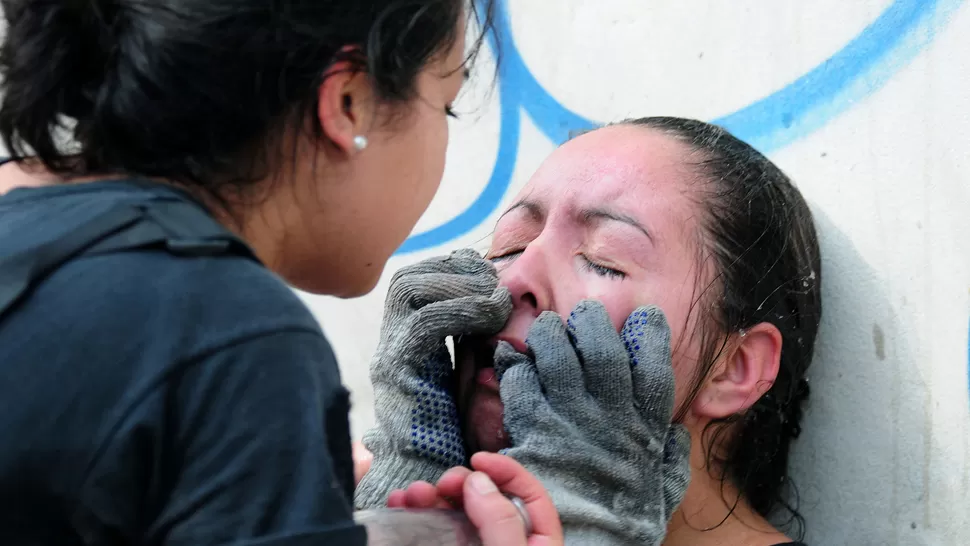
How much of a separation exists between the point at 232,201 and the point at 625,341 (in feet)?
1.46

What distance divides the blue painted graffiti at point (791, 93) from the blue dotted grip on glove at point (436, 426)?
0.37m

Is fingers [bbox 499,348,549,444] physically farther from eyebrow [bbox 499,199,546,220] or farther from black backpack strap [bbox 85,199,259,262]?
black backpack strap [bbox 85,199,259,262]

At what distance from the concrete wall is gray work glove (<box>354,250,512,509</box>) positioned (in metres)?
0.47

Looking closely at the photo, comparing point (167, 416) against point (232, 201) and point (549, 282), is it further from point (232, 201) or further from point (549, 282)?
point (549, 282)

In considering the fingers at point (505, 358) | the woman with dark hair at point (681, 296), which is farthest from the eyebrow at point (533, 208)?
the fingers at point (505, 358)

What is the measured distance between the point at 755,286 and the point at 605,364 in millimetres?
254

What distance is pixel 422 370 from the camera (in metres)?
0.95

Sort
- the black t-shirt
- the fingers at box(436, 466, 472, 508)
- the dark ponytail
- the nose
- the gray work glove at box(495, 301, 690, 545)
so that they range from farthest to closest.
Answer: the nose < the gray work glove at box(495, 301, 690, 545) < the fingers at box(436, 466, 472, 508) < the dark ponytail < the black t-shirt

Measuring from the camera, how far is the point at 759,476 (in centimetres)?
115

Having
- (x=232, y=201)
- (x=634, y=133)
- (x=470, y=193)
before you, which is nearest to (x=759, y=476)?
(x=634, y=133)

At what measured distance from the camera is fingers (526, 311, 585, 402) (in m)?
0.88

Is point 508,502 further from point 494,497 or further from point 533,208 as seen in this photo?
point 533,208

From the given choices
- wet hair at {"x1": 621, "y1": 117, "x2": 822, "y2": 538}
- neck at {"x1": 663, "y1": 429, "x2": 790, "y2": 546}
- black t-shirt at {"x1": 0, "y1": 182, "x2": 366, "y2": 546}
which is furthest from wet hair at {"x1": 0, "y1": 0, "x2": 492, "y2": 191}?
neck at {"x1": 663, "y1": 429, "x2": 790, "y2": 546}

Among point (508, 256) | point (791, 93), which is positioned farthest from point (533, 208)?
point (791, 93)
